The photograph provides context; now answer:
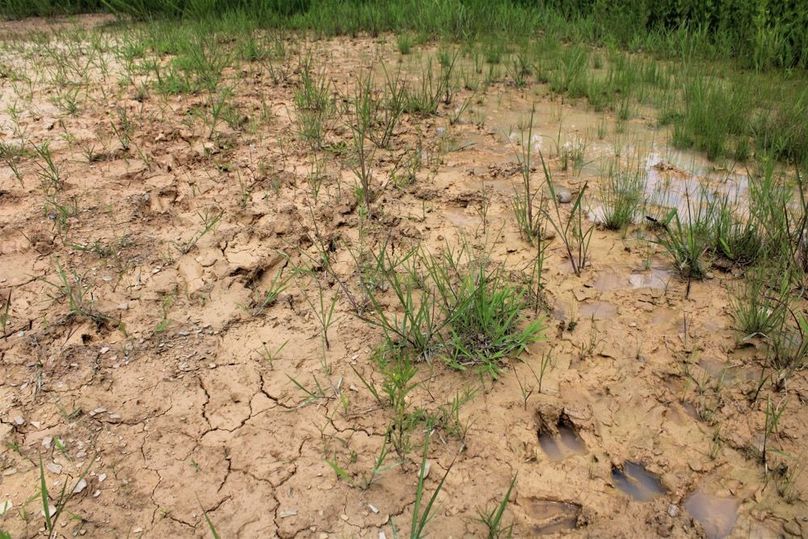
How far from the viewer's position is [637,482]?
177 cm

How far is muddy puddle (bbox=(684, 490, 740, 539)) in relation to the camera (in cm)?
163

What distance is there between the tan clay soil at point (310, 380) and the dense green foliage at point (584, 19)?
92.3 inches

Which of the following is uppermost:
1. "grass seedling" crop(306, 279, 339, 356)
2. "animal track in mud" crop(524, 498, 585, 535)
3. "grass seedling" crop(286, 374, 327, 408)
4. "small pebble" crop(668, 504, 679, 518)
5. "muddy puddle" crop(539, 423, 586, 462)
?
"grass seedling" crop(306, 279, 339, 356)

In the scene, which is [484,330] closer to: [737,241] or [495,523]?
[495,523]

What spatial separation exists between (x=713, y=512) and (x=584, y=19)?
515 cm

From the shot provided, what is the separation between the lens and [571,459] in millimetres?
1830

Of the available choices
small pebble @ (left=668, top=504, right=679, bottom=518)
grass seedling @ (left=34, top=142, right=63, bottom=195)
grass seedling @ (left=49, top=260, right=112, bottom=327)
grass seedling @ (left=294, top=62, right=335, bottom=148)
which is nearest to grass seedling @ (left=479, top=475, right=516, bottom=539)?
small pebble @ (left=668, top=504, right=679, bottom=518)

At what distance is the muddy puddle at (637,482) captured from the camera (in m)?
1.74

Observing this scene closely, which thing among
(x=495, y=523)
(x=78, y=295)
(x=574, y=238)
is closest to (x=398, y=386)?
(x=495, y=523)

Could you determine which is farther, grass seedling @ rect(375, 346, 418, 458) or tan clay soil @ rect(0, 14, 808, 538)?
grass seedling @ rect(375, 346, 418, 458)

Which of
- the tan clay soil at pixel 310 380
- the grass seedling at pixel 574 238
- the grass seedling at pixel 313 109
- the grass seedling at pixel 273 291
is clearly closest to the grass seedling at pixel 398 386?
the tan clay soil at pixel 310 380

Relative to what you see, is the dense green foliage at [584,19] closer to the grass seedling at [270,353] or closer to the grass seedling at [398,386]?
the grass seedling at [398,386]

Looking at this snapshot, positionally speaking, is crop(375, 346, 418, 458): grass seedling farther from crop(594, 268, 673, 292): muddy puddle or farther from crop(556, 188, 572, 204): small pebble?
crop(556, 188, 572, 204): small pebble

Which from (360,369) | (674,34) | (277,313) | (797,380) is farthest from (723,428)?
(674,34)
